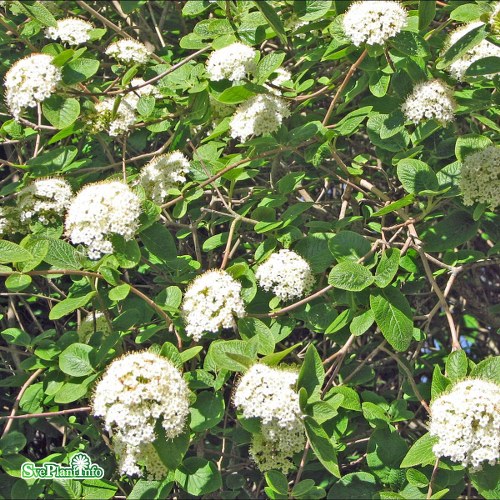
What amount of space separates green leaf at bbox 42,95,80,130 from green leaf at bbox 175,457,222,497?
1.03m

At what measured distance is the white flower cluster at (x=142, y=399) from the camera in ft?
6.20

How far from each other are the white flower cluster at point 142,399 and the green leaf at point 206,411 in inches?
2.9

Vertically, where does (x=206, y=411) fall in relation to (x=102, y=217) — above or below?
below

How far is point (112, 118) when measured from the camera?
259 cm

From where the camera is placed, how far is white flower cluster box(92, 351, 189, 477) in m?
1.89

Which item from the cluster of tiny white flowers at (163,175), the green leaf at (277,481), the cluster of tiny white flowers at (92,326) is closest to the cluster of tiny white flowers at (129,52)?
the cluster of tiny white flowers at (163,175)

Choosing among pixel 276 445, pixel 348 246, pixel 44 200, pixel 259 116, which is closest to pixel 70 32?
pixel 44 200

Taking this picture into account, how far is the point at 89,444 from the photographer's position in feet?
8.46

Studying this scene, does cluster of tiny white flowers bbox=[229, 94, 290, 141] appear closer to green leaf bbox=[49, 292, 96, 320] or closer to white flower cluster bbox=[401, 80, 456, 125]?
white flower cluster bbox=[401, 80, 456, 125]

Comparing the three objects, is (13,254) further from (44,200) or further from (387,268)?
(387,268)

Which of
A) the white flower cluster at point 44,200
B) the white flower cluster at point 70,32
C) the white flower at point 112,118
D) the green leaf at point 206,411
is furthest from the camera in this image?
the white flower cluster at point 70,32

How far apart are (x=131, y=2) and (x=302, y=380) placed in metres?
0.94

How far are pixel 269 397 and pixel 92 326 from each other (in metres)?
0.74

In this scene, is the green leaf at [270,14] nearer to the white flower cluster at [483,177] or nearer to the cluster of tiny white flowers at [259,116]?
the cluster of tiny white flowers at [259,116]
